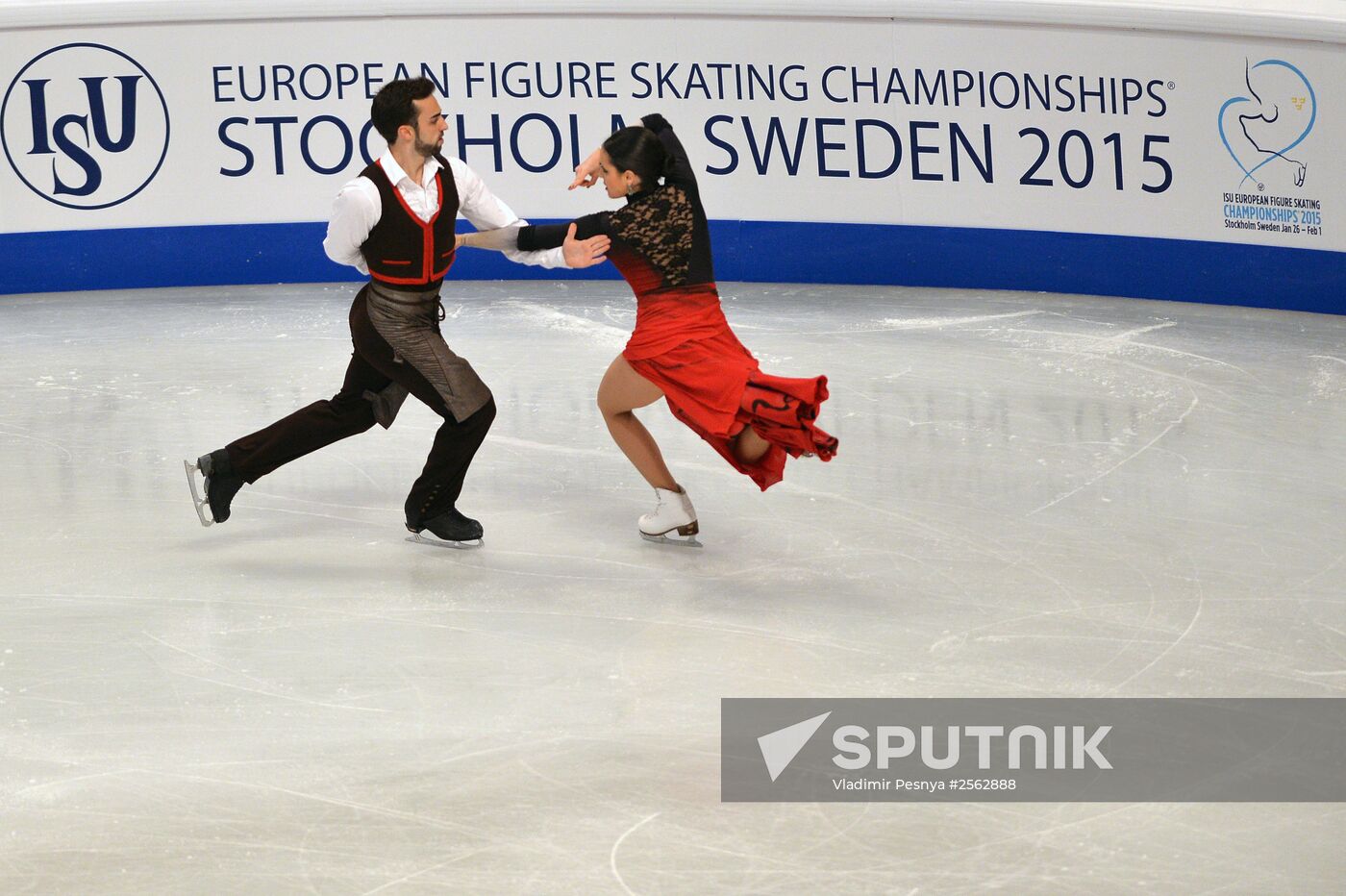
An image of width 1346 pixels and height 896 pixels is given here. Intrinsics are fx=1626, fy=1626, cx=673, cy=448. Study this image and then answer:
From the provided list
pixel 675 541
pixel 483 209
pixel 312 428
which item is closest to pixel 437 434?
pixel 312 428

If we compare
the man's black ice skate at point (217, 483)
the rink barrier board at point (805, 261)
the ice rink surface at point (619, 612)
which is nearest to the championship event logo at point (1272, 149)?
the rink barrier board at point (805, 261)

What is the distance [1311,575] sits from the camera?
15.3 feet

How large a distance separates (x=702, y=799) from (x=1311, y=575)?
7.22 feet

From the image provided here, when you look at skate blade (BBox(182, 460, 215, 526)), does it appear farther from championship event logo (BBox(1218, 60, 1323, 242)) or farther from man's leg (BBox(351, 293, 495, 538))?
championship event logo (BBox(1218, 60, 1323, 242))

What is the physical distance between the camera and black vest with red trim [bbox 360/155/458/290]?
4.67m

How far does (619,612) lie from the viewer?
450 cm

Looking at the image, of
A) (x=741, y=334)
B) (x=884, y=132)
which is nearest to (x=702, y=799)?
(x=741, y=334)

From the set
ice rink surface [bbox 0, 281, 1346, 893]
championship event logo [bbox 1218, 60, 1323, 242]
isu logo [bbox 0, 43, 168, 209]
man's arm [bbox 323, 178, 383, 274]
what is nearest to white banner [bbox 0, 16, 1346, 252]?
isu logo [bbox 0, 43, 168, 209]

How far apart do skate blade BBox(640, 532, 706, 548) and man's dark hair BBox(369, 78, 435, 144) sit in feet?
4.71

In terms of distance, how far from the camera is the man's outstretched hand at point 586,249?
4652 millimetres

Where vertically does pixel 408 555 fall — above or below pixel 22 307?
below

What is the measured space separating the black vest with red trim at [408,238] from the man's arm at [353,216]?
0.02 m

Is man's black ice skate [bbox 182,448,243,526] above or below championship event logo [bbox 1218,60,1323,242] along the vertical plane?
below

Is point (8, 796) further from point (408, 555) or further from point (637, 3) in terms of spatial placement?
point (637, 3)
